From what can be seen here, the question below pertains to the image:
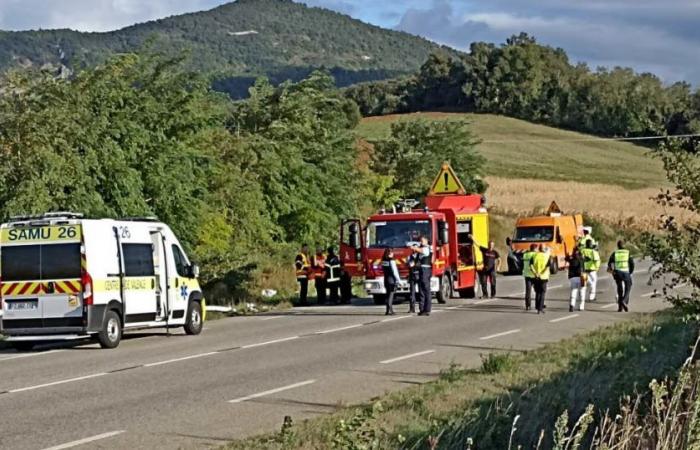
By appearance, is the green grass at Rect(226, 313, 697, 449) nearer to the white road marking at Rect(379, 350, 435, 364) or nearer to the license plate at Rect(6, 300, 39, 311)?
the white road marking at Rect(379, 350, 435, 364)

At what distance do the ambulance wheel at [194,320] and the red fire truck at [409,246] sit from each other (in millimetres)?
7629

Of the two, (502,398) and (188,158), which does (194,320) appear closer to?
(188,158)

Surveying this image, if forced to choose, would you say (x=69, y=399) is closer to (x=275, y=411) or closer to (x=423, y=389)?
(x=275, y=411)

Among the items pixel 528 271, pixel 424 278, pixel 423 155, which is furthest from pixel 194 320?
pixel 423 155

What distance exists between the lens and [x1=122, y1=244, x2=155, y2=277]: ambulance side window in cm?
2145

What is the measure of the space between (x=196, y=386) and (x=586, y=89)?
361 feet

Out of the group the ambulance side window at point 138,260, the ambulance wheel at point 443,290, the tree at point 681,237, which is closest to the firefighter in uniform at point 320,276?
the ambulance wheel at point 443,290

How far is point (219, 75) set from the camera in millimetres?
40875

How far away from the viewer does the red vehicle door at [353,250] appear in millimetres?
31281

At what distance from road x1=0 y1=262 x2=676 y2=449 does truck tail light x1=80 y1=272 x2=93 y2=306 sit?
0.90m

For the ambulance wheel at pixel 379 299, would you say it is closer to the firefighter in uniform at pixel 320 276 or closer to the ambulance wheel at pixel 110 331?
the firefighter in uniform at pixel 320 276

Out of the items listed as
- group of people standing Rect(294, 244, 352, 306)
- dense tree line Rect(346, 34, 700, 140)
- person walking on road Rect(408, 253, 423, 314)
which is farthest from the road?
dense tree line Rect(346, 34, 700, 140)

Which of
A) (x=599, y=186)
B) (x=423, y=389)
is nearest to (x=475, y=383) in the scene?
(x=423, y=389)

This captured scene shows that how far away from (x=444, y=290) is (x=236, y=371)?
1567cm
